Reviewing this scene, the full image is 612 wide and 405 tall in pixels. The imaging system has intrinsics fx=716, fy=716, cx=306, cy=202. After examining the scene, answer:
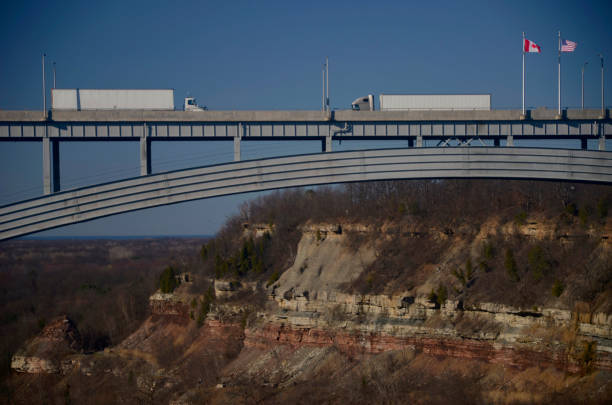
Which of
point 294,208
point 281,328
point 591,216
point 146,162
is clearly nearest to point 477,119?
point 591,216

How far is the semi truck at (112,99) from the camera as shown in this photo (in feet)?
114

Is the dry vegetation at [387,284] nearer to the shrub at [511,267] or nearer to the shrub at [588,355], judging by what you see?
the shrub at [511,267]

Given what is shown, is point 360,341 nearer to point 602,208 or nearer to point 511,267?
point 511,267

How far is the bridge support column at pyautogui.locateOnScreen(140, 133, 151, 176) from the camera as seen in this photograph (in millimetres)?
32469

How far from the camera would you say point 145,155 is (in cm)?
3319

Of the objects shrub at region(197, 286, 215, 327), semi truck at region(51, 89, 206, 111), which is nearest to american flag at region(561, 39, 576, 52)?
semi truck at region(51, 89, 206, 111)

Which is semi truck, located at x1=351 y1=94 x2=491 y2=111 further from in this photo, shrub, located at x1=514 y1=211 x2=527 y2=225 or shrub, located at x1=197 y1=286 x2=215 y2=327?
→ shrub, located at x1=197 y1=286 x2=215 y2=327

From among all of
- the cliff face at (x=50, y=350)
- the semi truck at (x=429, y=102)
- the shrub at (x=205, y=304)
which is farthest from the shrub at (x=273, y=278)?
the cliff face at (x=50, y=350)

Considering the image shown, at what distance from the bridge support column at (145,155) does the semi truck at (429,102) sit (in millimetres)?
10877

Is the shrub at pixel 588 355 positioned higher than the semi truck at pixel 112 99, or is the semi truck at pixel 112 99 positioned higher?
the semi truck at pixel 112 99

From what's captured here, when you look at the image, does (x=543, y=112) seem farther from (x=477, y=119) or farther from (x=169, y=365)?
(x=169, y=365)

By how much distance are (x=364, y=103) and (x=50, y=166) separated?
1630 centimetres

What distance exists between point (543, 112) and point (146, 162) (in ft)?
63.7

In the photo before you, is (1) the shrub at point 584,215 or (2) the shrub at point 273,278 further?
(2) the shrub at point 273,278
